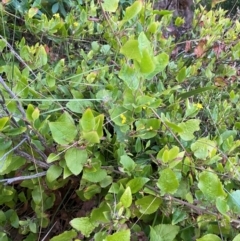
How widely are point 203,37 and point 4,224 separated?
0.78m

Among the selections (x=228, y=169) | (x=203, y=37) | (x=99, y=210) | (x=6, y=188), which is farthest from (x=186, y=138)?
(x=203, y=37)

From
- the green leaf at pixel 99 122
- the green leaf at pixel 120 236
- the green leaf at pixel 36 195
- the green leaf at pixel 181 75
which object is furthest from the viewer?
the green leaf at pixel 181 75

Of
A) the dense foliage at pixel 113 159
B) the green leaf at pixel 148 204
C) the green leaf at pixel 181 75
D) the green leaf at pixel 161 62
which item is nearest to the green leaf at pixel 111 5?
the dense foliage at pixel 113 159

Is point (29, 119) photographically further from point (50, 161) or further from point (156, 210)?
point (156, 210)

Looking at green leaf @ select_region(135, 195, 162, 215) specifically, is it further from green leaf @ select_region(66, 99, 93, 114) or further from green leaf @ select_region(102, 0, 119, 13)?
green leaf @ select_region(102, 0, 119, 13)

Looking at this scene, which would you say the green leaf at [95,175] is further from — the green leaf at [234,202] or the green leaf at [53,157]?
the green leaf at [234,202]

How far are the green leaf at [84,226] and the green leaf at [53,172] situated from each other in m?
0.08

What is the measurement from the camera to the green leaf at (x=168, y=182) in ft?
2.00

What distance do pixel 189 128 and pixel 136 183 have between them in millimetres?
153

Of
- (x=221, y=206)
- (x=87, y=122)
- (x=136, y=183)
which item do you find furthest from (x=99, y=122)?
(x=221, y=206)

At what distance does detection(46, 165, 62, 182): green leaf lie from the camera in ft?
2.09

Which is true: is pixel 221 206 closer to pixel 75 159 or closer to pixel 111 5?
pixel 75 159

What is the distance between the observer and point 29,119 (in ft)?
2.06

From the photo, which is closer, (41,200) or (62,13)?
(41,200)
